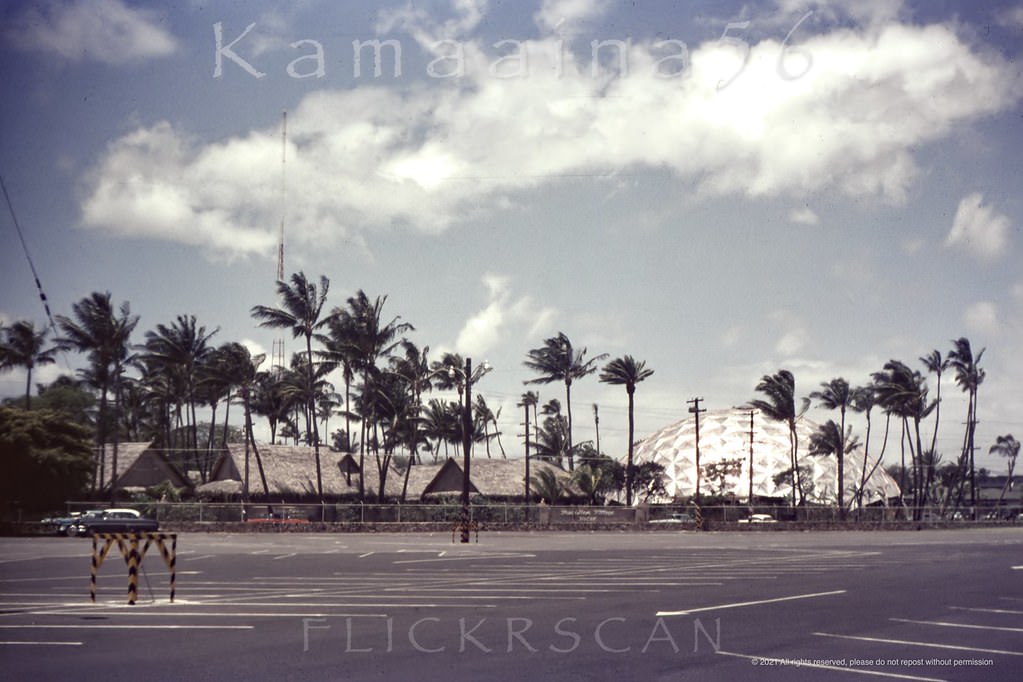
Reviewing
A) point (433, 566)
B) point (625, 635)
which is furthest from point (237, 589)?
point (625, 635)

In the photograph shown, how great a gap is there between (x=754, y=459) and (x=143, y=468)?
208 feet

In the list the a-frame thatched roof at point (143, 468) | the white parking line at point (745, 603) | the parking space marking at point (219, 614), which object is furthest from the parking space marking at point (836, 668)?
the a-frame thatched roof at point (143, 468)

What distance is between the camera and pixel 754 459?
10838cm

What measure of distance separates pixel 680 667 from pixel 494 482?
64.9m

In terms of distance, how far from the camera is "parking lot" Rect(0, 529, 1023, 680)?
10.5 metres

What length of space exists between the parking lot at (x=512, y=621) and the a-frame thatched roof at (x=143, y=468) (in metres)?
44.3

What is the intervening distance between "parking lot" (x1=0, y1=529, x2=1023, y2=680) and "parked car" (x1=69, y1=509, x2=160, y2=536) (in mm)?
17566

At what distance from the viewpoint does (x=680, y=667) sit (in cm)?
1052

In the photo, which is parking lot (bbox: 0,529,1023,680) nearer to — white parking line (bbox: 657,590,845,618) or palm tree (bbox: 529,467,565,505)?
white parking line (bbox: 657,590,845,618)

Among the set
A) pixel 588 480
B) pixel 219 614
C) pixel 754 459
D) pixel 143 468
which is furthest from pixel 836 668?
pixel 754 459

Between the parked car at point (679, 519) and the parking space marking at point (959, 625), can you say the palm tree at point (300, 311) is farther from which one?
the parking space marking at point (959, 625)

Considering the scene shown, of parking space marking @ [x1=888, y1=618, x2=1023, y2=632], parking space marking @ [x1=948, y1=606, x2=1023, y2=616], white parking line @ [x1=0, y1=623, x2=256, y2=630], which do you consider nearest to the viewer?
white parking line @ [x1=0, y1=623, x2=256, y2=630]

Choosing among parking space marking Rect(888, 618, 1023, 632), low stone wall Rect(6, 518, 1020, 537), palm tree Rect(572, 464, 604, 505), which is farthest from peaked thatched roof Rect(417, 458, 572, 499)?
parking space marking Rect(888, 618, 1023, 632)

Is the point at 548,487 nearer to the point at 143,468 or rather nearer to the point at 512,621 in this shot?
the point at 143,468
